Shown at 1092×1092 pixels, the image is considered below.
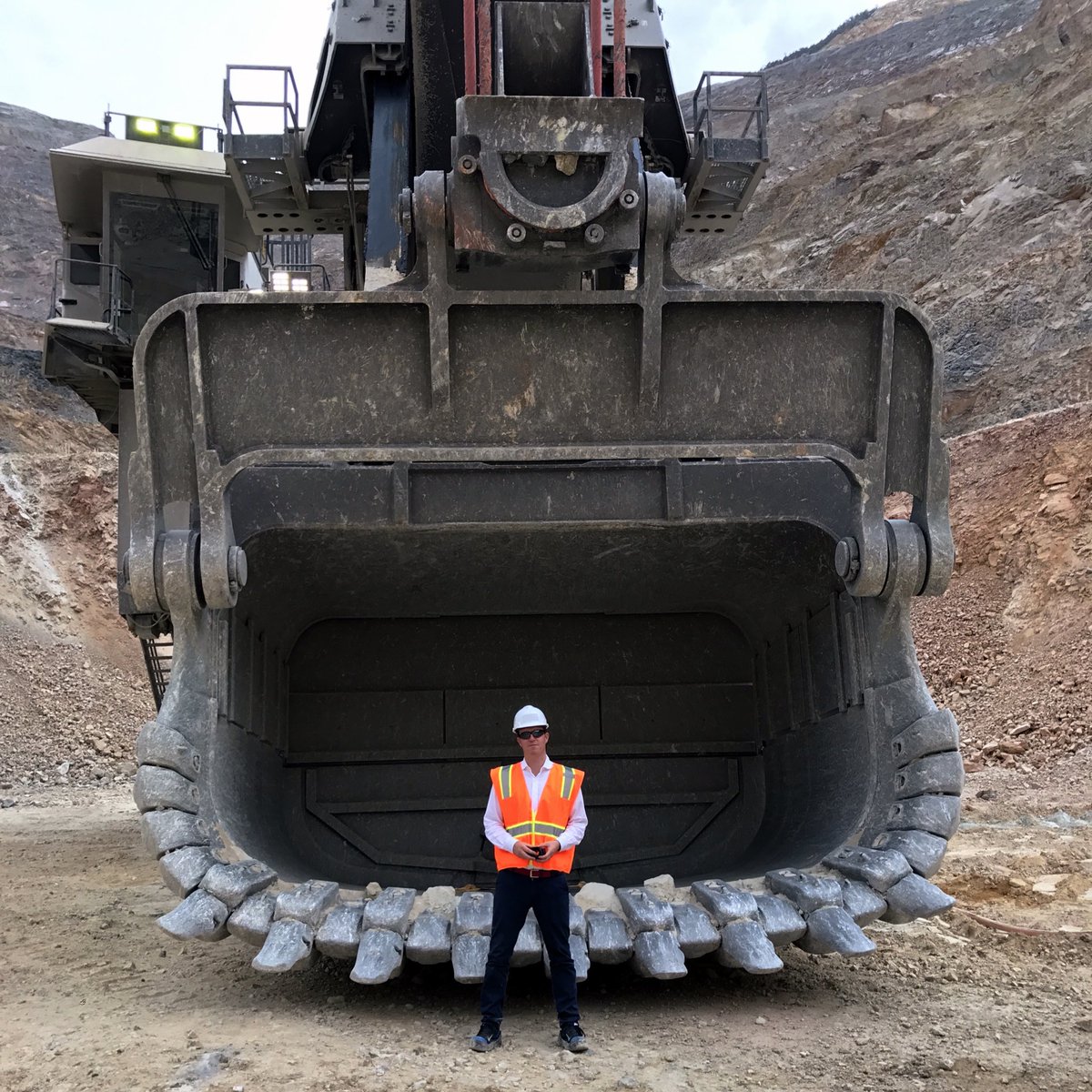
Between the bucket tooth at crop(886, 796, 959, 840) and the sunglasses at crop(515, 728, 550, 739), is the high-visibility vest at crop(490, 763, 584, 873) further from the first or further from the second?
the bucket tooth at crop(886, 796, 959, 840)

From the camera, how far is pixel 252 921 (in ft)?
11.7

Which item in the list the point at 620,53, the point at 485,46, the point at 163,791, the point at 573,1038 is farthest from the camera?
the point at 620,53

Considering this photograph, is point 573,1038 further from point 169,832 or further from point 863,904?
point 169,832

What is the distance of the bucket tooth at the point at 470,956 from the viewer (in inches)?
137

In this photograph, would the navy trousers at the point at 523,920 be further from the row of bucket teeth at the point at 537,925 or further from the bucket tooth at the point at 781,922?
the bucket tooth at the point at 781,922

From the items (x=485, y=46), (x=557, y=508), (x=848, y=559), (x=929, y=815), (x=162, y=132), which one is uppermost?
(x=162, y=132)

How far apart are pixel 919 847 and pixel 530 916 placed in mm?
1313

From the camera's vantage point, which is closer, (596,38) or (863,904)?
(863,904)

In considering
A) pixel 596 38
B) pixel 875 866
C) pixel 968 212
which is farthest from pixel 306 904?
pixel 968 212

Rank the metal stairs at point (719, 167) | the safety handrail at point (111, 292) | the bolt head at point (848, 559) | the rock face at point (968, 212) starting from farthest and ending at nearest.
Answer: the rock face at point (968, 212)
the safety handrail at point (111, 292)
the metal stairs at point (719, 167)
the bolt head at point (848, 559)

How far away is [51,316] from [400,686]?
14.8 ft

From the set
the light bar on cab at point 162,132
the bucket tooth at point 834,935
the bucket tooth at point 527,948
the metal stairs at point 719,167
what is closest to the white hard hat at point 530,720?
the bucket tooth at point 527,948

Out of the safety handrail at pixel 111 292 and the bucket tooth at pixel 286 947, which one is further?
the safety handrail at pixel 111 292

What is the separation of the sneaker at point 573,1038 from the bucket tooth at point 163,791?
1.45m
